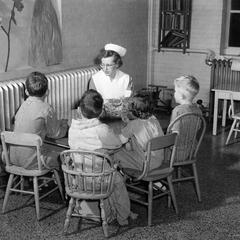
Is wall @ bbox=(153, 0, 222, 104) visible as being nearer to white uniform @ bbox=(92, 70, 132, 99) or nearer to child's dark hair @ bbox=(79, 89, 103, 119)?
white uniform @ bbox=(92, 70, 132, 99)

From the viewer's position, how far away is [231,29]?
22.6 ft

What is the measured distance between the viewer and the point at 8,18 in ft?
14.7

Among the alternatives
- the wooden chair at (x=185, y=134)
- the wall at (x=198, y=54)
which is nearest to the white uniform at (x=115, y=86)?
the wooden chair at (x=185, y=134)

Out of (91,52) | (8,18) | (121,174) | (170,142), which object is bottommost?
(121,174)

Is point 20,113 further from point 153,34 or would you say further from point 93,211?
point 153,34

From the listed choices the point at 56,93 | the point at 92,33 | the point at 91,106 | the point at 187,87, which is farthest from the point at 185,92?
the point at 92,33

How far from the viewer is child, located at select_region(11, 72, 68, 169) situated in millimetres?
A: 3623

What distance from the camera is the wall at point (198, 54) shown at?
674 cm

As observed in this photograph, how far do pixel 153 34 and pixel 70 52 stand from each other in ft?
6.86

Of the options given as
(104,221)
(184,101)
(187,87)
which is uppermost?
(187,87)

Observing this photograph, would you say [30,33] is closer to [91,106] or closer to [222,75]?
[91,106]

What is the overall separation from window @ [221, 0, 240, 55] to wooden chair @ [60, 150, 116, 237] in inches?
162

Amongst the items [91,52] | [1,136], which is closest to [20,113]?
[1,136]

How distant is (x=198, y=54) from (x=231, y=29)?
22.9 inches
